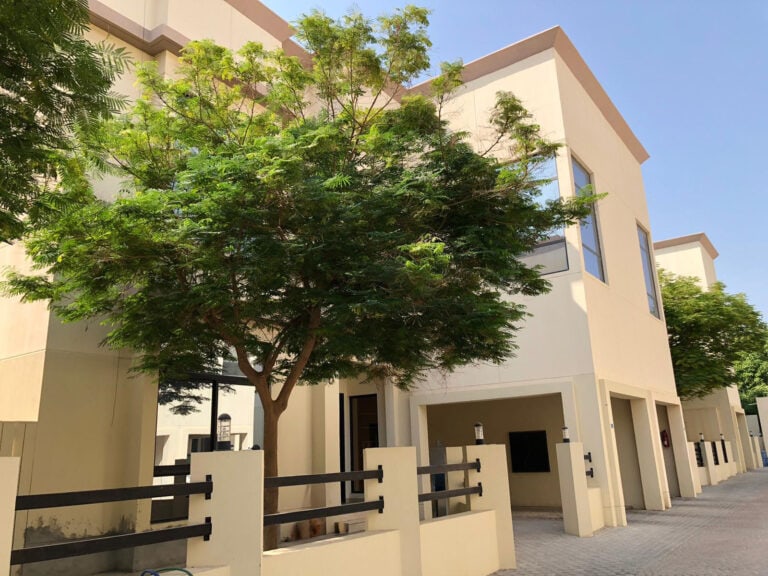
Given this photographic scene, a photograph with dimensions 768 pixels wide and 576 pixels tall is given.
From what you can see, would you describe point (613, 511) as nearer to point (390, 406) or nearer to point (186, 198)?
point (390, 406)

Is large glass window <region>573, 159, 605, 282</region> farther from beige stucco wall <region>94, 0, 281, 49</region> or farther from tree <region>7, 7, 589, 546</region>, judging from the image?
beige stucco wall <region>94, 0, 281, 49</region>

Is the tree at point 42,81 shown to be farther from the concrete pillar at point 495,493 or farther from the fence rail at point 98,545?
the concrete pillar at point 495,493

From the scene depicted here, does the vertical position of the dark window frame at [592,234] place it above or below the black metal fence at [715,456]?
above

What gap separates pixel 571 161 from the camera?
15555 mm

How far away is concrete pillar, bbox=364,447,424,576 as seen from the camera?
709 cm

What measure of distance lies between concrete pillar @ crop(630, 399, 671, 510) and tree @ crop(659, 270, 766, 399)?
9.16 metres

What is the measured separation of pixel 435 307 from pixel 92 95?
14.3ft

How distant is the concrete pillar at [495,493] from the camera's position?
893 centimetres

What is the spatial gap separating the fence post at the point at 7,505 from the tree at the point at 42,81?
171 cm

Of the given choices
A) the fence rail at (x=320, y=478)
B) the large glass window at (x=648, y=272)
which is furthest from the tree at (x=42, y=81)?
the large glass window at (x=648, y=272)

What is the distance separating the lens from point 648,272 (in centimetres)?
2138

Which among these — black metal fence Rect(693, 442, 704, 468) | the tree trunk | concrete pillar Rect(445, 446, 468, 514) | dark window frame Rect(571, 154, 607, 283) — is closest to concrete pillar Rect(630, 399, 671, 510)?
dark window frame Rect(571, 154, 607, 283)

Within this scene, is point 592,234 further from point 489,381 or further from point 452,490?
point 452,490

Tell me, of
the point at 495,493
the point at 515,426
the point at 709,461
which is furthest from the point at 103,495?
the point at 709,461
